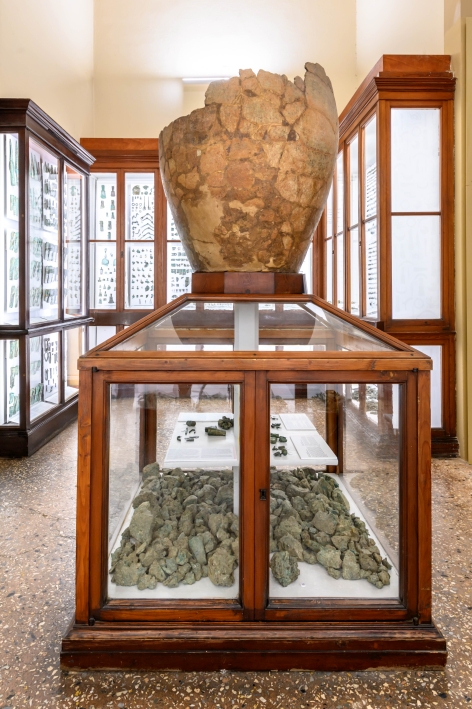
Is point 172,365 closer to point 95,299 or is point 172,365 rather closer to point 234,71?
point 95,299

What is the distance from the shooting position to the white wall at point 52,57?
12.4ft

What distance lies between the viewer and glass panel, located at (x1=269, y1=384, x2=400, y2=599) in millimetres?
1394

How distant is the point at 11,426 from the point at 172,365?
260 cm

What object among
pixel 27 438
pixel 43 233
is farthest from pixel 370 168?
pixel 27 438

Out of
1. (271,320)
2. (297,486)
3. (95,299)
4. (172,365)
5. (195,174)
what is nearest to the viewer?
(172,365)

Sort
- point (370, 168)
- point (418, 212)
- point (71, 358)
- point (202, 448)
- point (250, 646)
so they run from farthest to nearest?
point (71, 358)
point (370, 168)
point (418, 212)
point (202, 448)
point (250, 646)

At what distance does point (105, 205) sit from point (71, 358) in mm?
1999

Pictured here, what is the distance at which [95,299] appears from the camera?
579 centimetres

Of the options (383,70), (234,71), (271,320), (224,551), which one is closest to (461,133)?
(383,70)

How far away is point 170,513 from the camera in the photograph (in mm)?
1659

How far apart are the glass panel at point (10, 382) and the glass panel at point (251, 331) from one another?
242cm

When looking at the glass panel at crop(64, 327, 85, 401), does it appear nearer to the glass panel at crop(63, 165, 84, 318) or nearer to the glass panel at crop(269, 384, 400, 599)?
the glass panel at crop(63, 165, 84, 318)

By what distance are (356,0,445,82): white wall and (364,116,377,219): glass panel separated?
68 cm

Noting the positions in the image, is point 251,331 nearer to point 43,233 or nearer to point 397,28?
point 43,233
